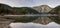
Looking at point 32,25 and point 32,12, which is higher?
point 32,12

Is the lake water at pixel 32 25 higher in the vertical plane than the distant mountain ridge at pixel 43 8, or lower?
lower

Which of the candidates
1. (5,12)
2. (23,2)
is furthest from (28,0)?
(5,12)

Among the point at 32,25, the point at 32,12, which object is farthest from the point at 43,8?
the point at 32,25

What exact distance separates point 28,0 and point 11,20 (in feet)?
1.02

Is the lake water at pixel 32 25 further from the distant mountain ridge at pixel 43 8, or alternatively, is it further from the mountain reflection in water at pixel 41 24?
the distant mountain ridge at pixel 43 8

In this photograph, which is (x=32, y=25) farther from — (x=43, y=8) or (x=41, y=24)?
(x=43, y=8)

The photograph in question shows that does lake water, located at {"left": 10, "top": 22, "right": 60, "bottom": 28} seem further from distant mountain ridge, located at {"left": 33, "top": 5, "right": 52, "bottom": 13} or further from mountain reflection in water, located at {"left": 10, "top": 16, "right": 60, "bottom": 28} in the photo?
distant mountain ridge, located at {"left": 33, "top": 5, "right": 52, "bottom": 13}

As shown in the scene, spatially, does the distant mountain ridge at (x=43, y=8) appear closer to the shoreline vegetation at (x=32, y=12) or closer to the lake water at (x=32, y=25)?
the shoreline vegetation at (x=32, y=12)

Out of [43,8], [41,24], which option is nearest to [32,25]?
[41,24]

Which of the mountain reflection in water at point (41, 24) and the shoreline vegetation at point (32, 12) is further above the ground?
the shoreline vegetation at point (32, 12)

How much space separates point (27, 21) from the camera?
3.76 feet

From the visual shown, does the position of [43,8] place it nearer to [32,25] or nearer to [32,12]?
[32,12]

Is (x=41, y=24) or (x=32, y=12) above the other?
(x=32, y=12)

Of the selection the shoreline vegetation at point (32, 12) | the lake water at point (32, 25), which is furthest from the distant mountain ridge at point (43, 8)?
the lake water at point (32, 25)
